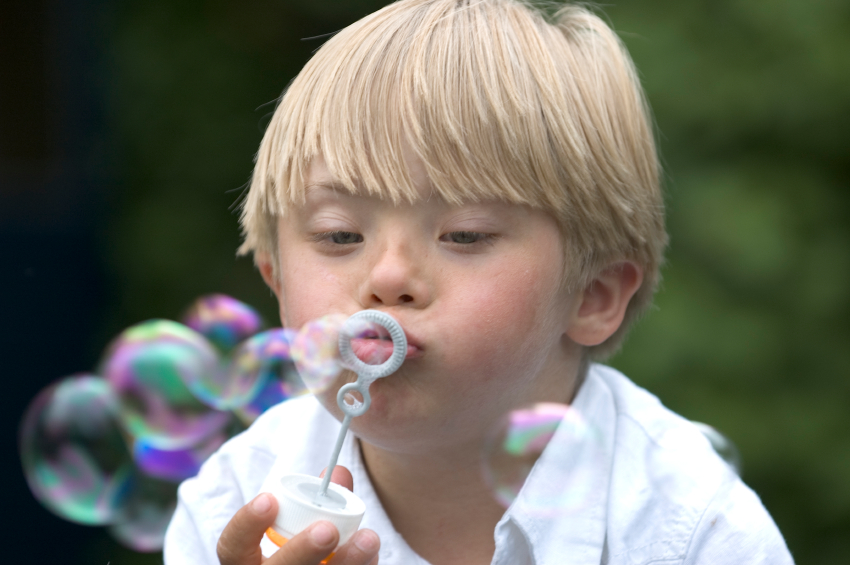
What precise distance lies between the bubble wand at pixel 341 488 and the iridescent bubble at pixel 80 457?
51 centimetres

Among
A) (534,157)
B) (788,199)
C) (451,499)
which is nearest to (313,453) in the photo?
(451,499)

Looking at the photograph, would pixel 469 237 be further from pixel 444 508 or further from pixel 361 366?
pixel 444 508

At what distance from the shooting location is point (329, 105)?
3.88ft

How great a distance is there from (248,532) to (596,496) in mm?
538

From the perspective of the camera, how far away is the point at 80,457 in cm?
144

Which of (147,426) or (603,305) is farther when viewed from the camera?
(147,426)

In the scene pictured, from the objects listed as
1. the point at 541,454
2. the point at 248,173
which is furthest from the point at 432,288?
the point at 248,173

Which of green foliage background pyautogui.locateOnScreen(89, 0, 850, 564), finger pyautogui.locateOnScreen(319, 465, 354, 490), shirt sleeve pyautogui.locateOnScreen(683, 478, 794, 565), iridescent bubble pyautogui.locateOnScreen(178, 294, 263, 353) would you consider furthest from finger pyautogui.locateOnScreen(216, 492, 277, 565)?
green foliage background pyautogui.locateOnScreen(89, 0, 850, 564)

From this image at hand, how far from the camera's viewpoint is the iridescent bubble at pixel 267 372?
141cm

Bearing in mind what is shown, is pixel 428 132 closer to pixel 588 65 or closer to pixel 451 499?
pixel 588 65

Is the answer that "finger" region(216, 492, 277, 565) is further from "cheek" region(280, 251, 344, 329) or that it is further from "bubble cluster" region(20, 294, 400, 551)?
"bubble cluster" region(20, 294, 400, 551)

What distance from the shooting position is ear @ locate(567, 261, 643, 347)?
1296 mm

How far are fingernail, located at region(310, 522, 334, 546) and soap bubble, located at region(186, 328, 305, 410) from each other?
0.46 metres

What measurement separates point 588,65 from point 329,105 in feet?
A: 1.28
